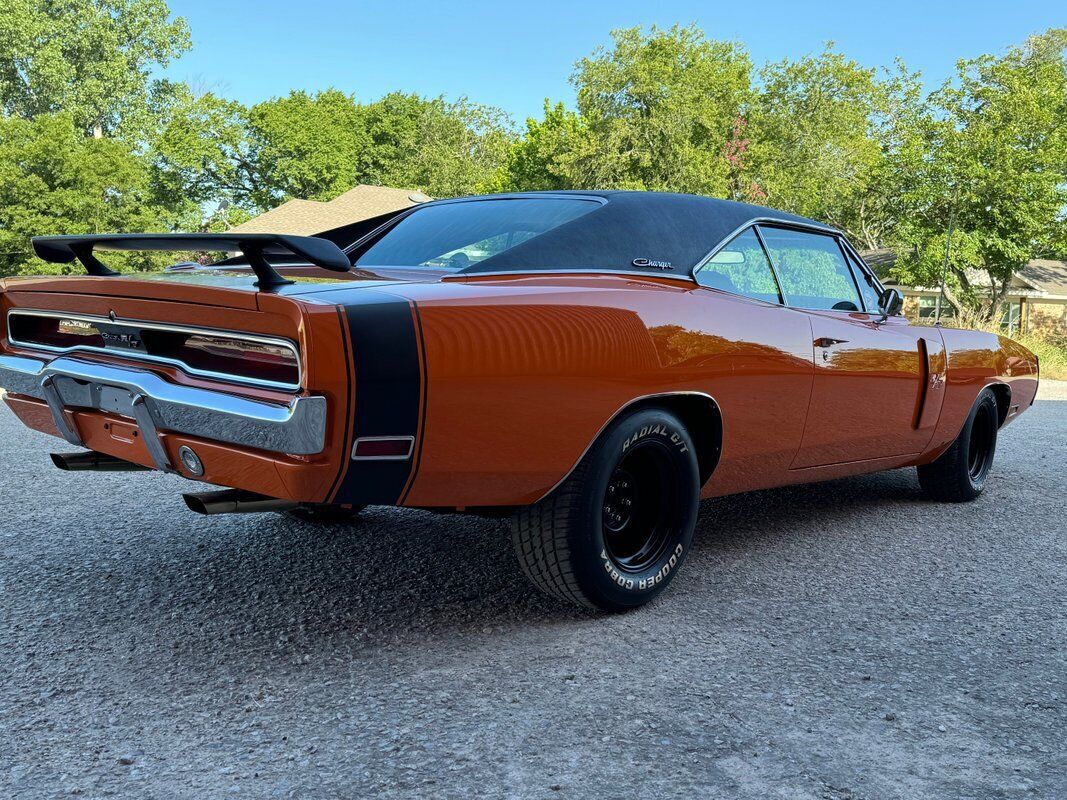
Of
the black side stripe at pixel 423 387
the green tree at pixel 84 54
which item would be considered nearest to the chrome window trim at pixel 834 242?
the black side stripe at pixel 423 387

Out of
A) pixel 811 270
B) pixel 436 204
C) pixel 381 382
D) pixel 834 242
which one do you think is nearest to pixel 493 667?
pixel 381 382

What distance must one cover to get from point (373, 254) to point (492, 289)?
1126 mm

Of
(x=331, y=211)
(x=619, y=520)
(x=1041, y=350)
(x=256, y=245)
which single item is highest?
(x=331, y=211)

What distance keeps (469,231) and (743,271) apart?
105cm

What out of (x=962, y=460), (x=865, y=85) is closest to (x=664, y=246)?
(x=962, y=460)

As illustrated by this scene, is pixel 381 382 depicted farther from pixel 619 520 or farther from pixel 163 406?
pixel 619 520

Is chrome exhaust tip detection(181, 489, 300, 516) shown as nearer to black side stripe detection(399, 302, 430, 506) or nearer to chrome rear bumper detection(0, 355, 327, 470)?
chrome rear bumper detection(0, 355, 327, 470)

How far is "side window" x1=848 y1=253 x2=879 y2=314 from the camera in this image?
4539 millimetres

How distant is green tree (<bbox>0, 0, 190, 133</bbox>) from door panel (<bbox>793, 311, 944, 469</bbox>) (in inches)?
2187

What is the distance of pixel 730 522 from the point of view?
4535 millimetres

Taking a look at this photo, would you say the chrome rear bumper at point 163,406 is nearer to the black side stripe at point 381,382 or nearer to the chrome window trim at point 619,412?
the black side stripe at point 381,382

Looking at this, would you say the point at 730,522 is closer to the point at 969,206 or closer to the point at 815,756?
the point at 815,756

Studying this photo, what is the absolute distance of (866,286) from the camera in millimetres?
4602

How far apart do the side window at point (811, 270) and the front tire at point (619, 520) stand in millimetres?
1061
